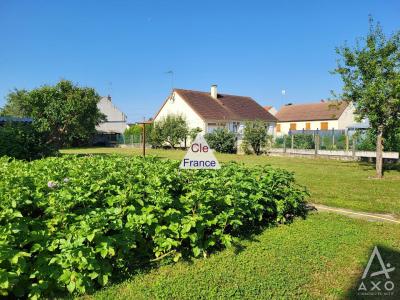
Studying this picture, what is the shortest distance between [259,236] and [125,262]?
2.12 metres

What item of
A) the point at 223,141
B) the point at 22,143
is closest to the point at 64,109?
the point at 22,143

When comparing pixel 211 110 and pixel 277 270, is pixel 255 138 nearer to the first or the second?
pixel 211 110

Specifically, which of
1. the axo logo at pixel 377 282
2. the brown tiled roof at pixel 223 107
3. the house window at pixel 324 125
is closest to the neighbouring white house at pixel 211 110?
the brown tiled roof at pixel 223 107

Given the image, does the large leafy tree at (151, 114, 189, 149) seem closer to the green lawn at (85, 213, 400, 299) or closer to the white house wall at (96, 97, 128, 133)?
the white house wall at (96, 97, 128, 133)

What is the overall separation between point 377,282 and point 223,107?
37041 mm

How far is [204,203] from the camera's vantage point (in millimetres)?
4438

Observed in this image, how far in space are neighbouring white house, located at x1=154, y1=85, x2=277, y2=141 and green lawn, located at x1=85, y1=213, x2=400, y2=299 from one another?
30.9 metres

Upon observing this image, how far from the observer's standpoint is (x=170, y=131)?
119ft

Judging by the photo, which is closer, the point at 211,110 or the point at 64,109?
the point at 64,109

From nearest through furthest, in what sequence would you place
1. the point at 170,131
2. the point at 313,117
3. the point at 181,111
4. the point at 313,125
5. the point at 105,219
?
the point at 105,219 → the point at 170,131 → the point at 181,111 → the point at 313,125 → the point at 313,117

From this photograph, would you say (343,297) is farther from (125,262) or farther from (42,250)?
(42,250)

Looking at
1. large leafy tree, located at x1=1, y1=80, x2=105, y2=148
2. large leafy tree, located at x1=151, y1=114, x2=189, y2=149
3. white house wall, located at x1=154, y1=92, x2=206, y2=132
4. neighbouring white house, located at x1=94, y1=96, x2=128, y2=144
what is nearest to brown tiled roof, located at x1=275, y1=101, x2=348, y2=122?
white house wall, located at x1=154, y1=92, x2=206, y2=132

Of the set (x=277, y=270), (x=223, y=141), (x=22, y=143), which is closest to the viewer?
(x=277, y=270)

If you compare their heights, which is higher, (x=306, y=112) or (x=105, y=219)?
(x=306, y=112)
